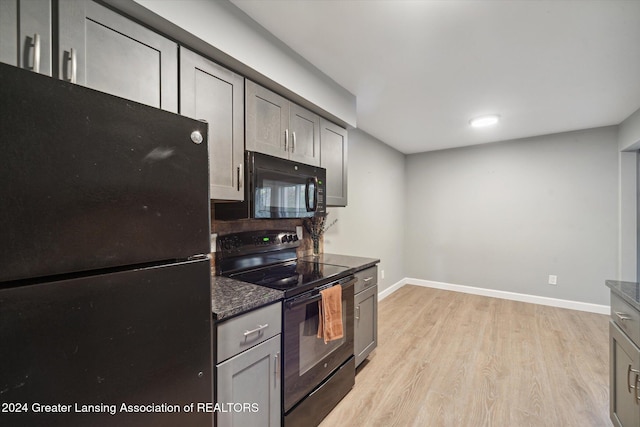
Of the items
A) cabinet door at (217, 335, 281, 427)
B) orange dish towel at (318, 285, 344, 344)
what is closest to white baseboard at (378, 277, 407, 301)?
orange dish towel at (318, 285, 344, 344)

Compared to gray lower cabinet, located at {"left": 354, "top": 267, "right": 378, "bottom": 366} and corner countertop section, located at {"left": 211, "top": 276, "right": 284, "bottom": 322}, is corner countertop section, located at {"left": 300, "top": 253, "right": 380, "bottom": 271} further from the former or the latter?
corner countertop section, located at {"left": 211, "top": 276, "right": 284, "bottom": 322}

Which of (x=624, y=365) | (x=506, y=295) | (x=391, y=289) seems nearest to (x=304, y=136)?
(x=624, y=365)

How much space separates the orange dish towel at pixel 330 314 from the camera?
67.4 inches

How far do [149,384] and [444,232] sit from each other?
4751 millimetres

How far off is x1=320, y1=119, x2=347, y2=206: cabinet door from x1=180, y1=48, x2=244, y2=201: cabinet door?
895 millimetres

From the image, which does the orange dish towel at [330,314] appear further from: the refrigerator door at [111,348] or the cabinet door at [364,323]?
the refrigerator door at [111,348]

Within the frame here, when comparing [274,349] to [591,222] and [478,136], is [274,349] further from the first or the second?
[591,222]

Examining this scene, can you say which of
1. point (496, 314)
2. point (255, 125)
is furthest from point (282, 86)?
point (496, 314)

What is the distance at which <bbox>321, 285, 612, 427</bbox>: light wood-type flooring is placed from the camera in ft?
6.06

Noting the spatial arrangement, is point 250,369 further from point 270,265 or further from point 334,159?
point 334,159

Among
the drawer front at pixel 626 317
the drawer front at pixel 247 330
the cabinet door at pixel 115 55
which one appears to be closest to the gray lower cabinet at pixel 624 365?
the drawer front at pixel 626 317

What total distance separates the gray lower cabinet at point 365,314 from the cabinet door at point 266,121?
3.92ft

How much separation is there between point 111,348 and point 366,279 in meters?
1.92

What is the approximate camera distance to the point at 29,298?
567 millimetres
